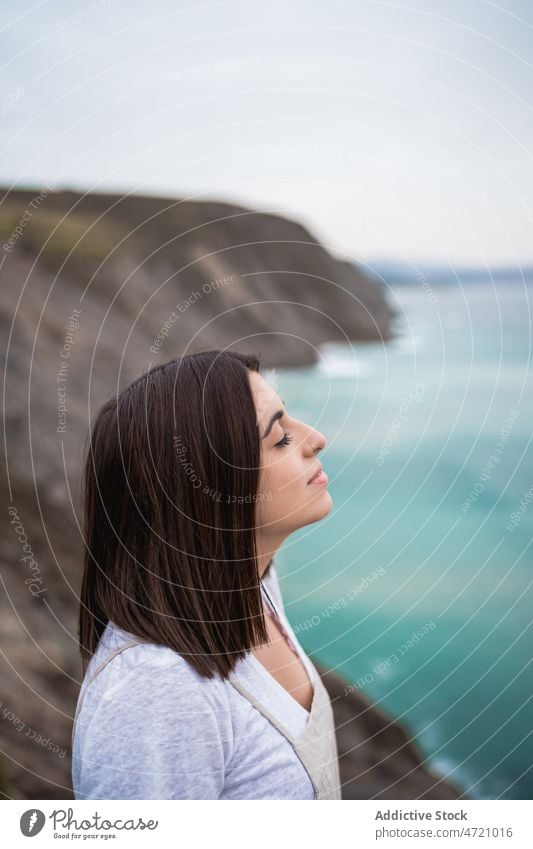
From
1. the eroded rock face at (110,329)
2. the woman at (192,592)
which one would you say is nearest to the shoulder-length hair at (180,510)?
the woman at (192,592)

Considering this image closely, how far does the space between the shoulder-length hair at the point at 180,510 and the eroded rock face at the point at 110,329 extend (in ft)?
1.80

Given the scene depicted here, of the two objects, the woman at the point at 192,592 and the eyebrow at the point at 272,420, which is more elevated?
the eyebrow at the point at 272,420

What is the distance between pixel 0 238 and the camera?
1344 millimetres

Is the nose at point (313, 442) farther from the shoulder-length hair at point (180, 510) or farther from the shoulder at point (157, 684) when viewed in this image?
the shoulder at point (157, 684)

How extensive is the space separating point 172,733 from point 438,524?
2.43ft

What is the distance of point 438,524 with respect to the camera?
1.30m

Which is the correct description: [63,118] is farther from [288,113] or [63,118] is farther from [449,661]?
[449,661]

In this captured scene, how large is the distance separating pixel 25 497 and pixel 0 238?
1.42ft

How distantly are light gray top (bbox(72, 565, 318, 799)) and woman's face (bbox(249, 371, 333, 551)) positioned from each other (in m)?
0.14

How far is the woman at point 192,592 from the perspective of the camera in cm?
66

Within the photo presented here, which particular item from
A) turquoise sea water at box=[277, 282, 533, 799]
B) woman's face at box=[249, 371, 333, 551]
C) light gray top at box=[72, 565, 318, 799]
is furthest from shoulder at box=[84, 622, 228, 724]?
turquoise sea water at box=[277, 282, 533, 799]

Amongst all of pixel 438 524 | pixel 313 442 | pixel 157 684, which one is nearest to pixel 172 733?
pixel 157 684
